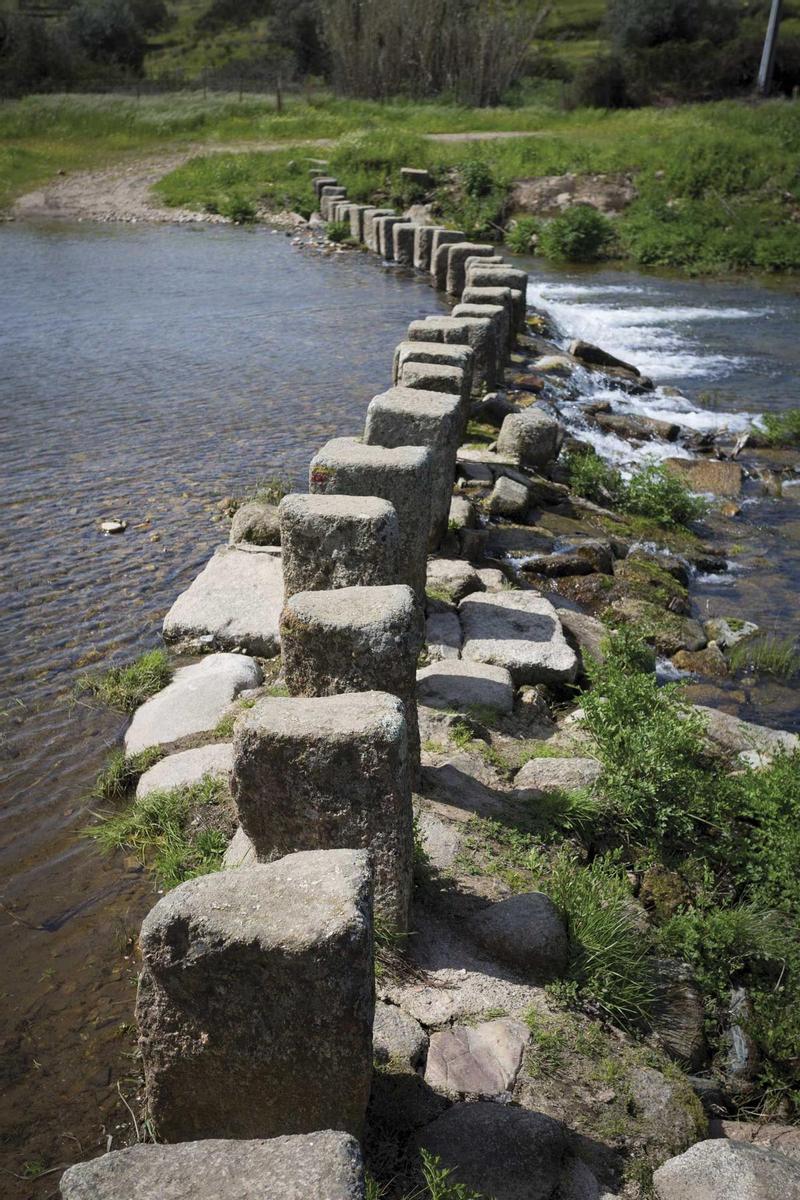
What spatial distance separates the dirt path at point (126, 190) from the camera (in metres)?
29.6

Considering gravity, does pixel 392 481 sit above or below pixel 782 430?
above

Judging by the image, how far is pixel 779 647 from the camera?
8359mm

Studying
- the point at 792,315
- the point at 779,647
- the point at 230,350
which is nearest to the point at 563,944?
the point at 779,647

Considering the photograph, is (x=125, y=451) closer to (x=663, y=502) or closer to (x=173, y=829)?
(x=663, y=502)

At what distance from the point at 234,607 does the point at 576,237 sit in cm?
Answer: 1942

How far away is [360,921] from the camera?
3021 millimetres

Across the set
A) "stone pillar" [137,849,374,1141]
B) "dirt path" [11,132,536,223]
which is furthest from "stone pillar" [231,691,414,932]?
"dirt path" [11,132,536,223]

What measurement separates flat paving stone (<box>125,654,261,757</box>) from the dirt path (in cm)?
2477

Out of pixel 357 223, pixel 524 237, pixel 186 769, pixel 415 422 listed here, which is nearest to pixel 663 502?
pixel 415 422

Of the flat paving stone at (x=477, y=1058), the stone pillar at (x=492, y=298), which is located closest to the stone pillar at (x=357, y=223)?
the stone pillar at (x=492, y=298)

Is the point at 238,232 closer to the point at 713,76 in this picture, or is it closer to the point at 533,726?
the point at 533,726

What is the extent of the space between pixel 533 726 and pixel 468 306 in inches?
327

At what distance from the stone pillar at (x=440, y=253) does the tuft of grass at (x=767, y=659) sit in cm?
1338

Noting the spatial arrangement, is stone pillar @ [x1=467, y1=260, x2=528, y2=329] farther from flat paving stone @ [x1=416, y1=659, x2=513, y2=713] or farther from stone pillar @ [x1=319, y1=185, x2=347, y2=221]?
stone pillar @ [x1=319, y1=185, x2=347, y2=221]
